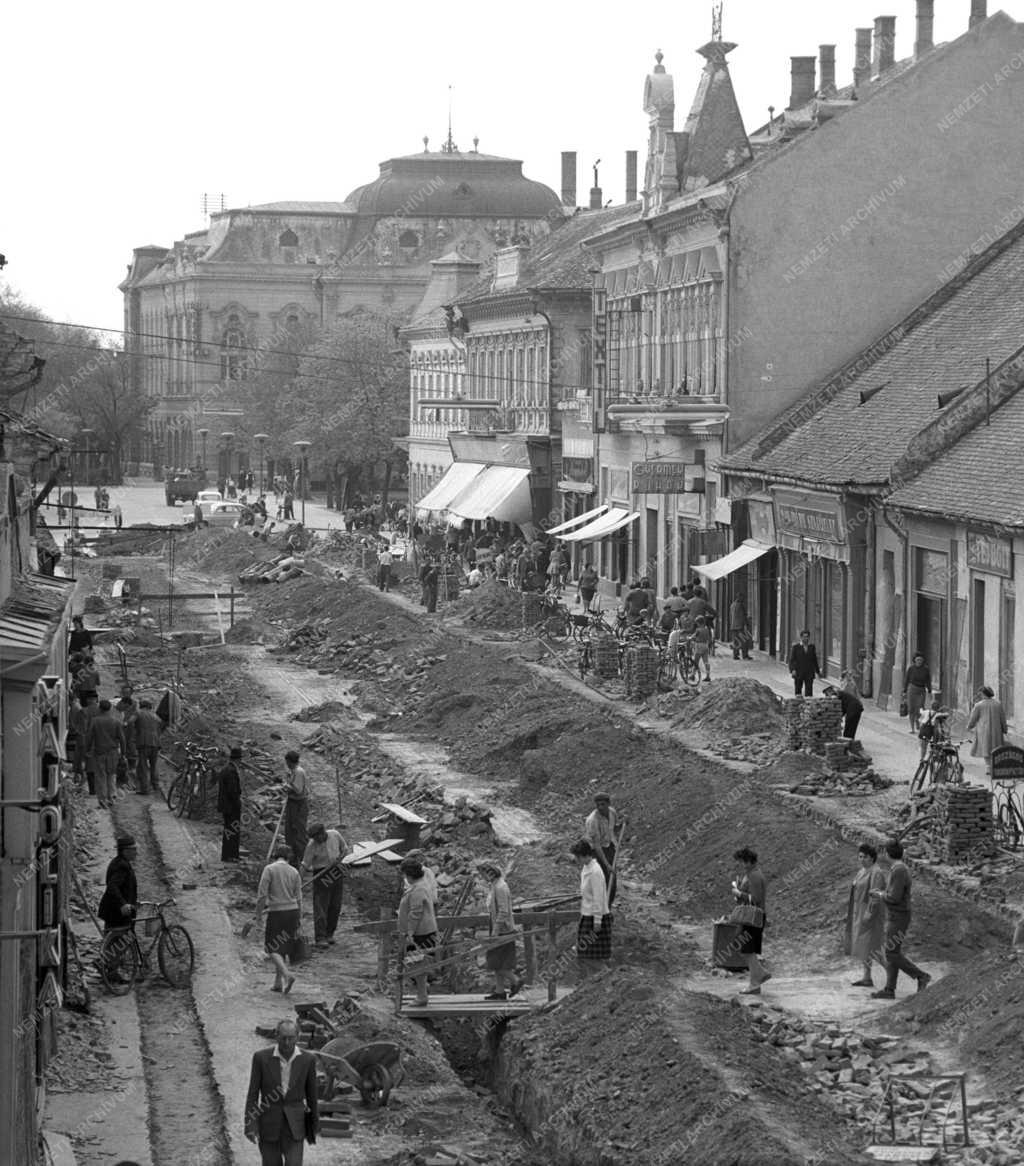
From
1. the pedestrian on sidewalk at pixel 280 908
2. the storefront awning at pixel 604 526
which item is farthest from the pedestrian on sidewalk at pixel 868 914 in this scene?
the storefront awning at pixel 604 526

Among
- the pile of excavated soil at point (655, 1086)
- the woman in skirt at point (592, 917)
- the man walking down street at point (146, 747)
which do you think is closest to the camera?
the pile of excavated soil at point (655, 1086)

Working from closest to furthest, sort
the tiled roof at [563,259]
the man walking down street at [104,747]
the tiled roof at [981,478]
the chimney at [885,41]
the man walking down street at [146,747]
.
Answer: the man walking down street at [104,747] < the tiled roof at [981,478] < the man walking down street at [146,747] < the chimney at [885,41] < the tiled roof at [563,259]

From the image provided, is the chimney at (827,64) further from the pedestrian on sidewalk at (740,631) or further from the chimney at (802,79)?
the pedestrian on sidewalk at (740,631)

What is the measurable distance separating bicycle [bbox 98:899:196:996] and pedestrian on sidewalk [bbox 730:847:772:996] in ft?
17.0

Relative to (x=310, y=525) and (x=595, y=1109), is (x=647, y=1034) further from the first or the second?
(x=310, y=525)

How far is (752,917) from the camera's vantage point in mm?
20625

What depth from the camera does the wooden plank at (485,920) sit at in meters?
21.1

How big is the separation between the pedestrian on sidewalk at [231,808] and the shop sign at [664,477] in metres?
20.1

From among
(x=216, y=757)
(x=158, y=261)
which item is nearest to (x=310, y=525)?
(x=216, y=757)

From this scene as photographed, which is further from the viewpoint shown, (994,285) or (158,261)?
(158,261)

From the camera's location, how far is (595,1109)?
683 inches

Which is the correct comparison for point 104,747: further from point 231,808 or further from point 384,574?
point 384,574

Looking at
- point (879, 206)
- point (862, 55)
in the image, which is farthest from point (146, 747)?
point (862, 55)

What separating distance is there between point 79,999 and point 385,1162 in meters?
4.59
